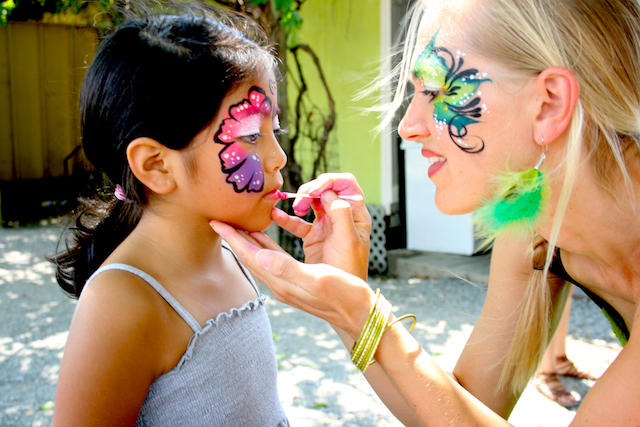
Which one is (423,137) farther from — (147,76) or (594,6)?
(147,76)

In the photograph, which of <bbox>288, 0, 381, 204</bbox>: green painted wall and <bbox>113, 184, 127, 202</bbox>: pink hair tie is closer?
<bbox>113, 184, 127, 202</bbox>: pink hair tie

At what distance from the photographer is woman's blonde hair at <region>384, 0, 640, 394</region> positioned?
130 cm

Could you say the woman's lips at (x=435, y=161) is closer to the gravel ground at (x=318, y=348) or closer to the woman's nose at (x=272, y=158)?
the woman's nose at (x=272, y=158)

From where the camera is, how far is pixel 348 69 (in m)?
6.26

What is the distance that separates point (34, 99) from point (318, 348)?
8.63 metres

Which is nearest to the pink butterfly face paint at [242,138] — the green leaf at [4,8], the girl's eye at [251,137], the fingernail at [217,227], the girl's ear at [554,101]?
the girl's eye at [251,137]

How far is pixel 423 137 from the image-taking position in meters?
1.55

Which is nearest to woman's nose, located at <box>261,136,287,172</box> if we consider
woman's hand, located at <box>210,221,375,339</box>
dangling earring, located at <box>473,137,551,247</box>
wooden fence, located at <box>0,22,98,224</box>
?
woman's hand, located at <box>210,221,375,339</box>

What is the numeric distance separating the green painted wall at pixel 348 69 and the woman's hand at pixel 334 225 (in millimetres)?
4338

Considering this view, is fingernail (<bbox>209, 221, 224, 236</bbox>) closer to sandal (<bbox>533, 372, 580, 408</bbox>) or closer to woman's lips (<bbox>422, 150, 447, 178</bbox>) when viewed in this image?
woman's lips (<bbox>422, 150, 447, 178</bbox>)

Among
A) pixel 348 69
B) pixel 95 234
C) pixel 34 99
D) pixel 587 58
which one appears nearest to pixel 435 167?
→ pixel 587 58

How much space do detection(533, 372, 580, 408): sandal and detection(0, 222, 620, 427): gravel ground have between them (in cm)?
4

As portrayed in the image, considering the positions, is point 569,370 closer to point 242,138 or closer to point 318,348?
point 318,348

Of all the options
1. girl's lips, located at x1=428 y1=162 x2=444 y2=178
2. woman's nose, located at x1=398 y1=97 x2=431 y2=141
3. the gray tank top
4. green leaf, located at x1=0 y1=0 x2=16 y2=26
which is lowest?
the gray tank top
